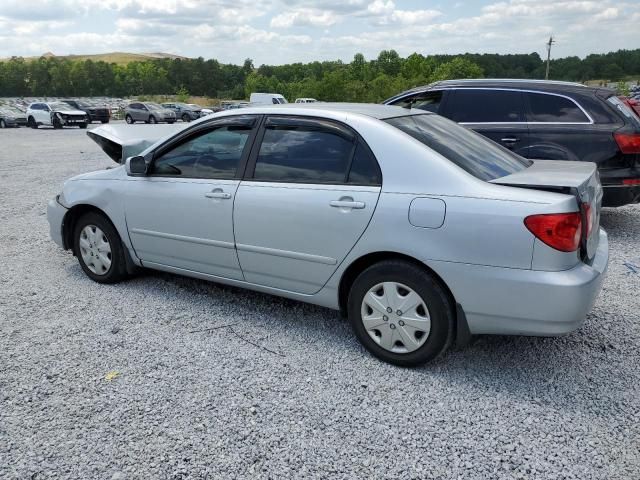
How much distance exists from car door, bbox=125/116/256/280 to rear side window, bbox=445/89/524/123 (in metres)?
3.89

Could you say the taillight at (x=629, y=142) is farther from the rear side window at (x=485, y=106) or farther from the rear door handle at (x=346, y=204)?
the rear door handle at (x=346, y=204)

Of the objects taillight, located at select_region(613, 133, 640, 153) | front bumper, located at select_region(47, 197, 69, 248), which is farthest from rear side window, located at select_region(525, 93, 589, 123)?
front bumper, located at select_region(47, 197, 69, 248)

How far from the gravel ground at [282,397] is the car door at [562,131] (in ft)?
6.95

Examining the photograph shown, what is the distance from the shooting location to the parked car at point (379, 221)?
2.99m

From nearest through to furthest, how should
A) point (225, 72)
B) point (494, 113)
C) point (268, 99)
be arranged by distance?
point (494, 113)
point (268, 99)
point (225, 72)

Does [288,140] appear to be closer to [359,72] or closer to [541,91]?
[541,91]

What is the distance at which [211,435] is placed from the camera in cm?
281

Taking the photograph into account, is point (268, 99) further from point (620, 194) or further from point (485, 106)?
point (620, 194)

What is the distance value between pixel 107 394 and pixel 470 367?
2178mm

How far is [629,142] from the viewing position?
6.09 m

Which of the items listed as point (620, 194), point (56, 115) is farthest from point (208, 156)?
point (56, 115)

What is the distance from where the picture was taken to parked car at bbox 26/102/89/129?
32.9m

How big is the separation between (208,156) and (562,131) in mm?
4283

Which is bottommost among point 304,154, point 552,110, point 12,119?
point 12,119
